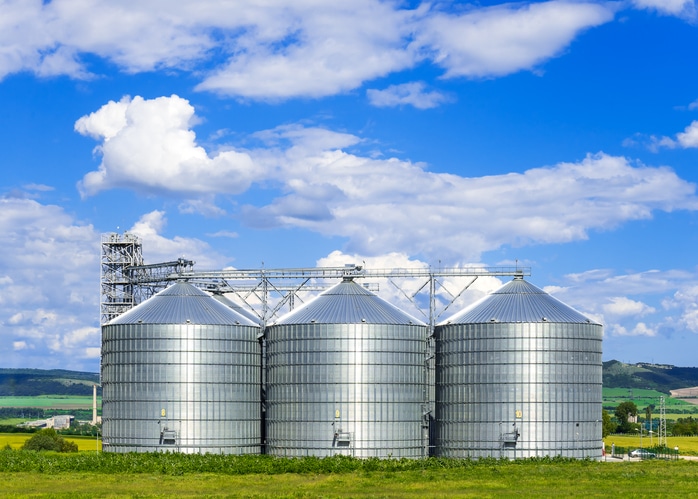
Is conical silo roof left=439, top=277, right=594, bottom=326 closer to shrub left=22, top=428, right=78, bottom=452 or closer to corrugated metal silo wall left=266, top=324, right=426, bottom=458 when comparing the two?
corrugated metal silo wall left=266, top=324, right=426, bottom=458

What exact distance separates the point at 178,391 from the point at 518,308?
41.9 meters

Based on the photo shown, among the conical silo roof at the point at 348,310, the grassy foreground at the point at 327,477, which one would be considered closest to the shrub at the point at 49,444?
the grassy foreground at the point at 327,477

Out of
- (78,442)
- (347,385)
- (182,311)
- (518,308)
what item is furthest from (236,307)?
(78,442)

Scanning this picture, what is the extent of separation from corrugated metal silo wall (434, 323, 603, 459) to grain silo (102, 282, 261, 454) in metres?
Result: 25.2

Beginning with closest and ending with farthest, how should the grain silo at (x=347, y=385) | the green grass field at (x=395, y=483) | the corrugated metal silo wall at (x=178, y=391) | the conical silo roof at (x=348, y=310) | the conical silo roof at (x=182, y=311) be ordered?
1. the green grass field at (x=395, y=483)
2. the grain silo at (x=347, y=385)
3. the corrugated metal silo wall at (x=178, y=391)
4. the conical silo roof at (x=348, y=310)
5. the conical silo roof at (x=182, y=311)

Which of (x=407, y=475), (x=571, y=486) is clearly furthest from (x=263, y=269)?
(x=571, y=486)

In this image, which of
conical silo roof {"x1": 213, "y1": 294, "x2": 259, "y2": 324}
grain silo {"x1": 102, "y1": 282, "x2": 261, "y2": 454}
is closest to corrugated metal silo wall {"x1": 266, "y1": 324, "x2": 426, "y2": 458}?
grain silo {"x1": 102, "y1": 282, "x2": 261, "y2": 454}

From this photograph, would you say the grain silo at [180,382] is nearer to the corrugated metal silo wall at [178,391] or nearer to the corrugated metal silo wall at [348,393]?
the corrugated metal silo wall at [178,391]

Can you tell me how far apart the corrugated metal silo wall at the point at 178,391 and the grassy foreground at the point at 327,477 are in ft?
13.0

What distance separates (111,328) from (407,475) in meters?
43.0

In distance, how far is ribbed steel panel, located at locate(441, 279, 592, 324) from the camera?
118 metres

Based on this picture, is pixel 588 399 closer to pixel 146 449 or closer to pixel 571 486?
pixel 571 486

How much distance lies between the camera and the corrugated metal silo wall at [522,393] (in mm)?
114875

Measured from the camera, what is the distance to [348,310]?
119625 millimetres
